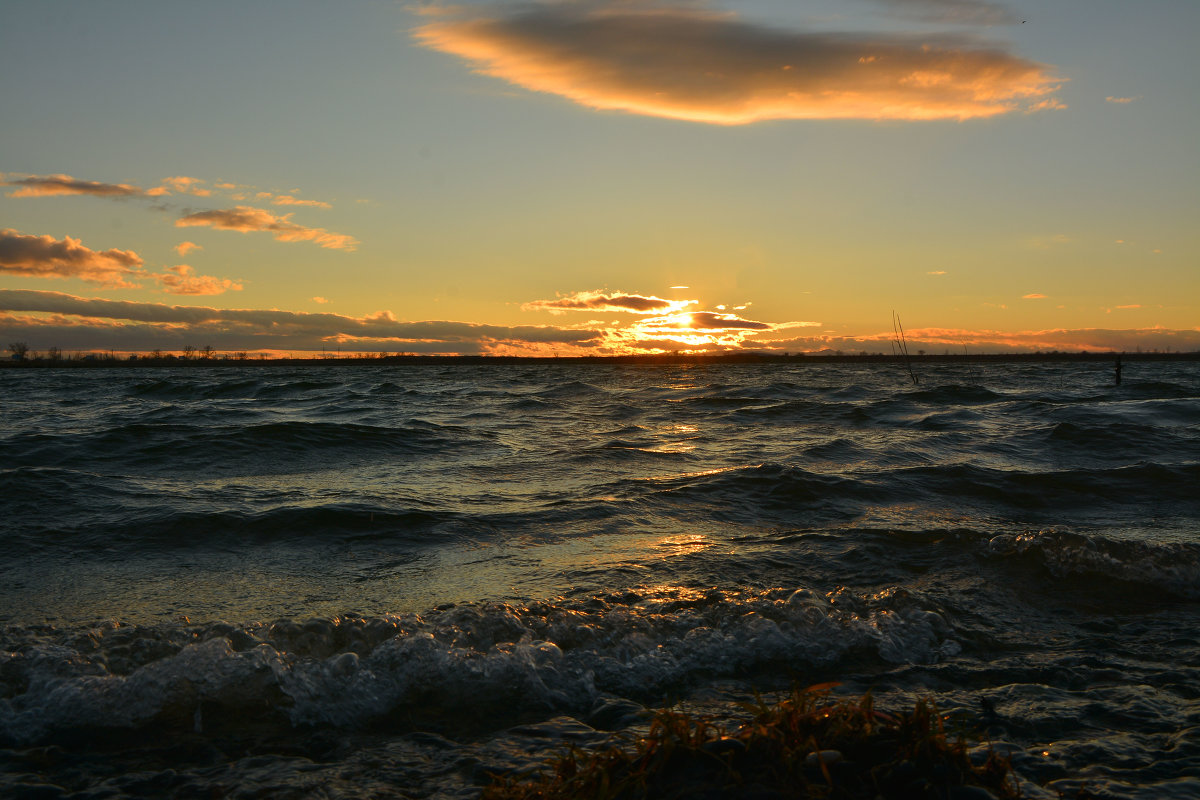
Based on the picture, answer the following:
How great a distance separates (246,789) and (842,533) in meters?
6.34

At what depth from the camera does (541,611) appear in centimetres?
518

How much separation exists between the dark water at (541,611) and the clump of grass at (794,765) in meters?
0.49

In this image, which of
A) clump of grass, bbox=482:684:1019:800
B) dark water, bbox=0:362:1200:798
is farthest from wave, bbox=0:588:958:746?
clump of grass, bbox=482:684:1019:800

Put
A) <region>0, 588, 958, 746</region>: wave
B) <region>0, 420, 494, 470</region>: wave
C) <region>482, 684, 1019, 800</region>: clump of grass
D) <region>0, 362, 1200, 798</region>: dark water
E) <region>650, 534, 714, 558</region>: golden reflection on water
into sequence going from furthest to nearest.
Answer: <region>0, 420, 494, 470</region>: wave → <region>650, 534, 714, 558</region>: golden reflection on water → <region>0, 588, 958, 746</region>: wave → <region>0, 362, 1200, 798</region>: dark water → <region>482, 684, 1019, 800</region>: clump of grass

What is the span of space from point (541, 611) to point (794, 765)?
113 inches

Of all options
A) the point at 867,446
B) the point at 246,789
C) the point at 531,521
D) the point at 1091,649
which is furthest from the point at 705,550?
the point at 867,446

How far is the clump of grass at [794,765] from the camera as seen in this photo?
2.47 metres

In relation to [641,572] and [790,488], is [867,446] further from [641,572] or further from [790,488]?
[641,572]

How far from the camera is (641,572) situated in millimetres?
6414

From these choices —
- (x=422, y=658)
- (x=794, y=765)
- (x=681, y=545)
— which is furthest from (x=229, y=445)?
(x=794, y=765)

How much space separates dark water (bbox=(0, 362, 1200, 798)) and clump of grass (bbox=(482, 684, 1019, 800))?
49cm

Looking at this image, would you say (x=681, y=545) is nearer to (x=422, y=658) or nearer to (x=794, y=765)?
(x=422, y=658)

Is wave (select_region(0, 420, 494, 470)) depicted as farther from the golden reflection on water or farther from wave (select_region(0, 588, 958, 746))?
wave (select_region(0, 588, 958, 746))

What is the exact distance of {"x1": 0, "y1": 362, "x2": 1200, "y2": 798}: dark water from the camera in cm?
346
